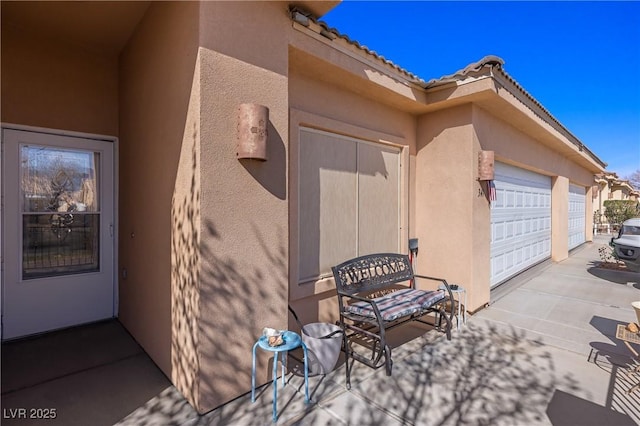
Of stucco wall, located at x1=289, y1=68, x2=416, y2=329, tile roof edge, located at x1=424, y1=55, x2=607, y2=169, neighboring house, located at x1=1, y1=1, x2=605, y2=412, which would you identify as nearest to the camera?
neighboring house, located at x1=1, y1=1, x2=605, y2=412

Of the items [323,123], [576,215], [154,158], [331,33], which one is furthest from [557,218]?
[154,158]

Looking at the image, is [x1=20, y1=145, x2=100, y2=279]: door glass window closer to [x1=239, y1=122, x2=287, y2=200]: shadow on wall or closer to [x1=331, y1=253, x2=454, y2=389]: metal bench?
[x1=239, y1=122, x2=287, y2=200]: shadow on wall

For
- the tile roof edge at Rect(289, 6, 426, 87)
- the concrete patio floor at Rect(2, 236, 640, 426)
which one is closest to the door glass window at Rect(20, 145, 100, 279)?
the concrete patio floor at Rect(2, 236, 640, 426)

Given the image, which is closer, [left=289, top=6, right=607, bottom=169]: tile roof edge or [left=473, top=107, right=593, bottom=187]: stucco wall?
[left=289, top=6, right=607, bottom=169]: tile roof edge

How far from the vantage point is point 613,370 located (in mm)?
3781

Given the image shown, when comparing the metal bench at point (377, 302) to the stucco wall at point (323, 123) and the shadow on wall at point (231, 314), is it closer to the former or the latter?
the stucco wall at point (323, 123)

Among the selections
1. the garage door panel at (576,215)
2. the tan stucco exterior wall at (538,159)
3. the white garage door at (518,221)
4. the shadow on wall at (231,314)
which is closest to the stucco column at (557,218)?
the tan stucco exterior wall at (538,159)

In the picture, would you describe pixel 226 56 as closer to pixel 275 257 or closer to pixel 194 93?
pixel 194 93

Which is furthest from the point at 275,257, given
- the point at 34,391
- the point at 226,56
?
the point at 34,391

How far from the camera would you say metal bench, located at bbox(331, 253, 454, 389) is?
3.72 meters

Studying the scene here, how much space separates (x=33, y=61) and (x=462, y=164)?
6997mm

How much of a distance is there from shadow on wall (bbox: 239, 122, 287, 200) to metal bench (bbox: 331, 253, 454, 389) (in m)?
1.41

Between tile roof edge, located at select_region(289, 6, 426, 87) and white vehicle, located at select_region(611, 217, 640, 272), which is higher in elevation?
tile roof edge, located at select_region(289, 6, 426, 87)

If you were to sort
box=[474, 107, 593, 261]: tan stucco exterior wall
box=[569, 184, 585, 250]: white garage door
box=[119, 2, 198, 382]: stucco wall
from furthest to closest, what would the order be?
box=[569, 184, 585, 250]: white garage door
box=[474, 107, 593, 261]: tan stucco exterior wall
box=[119, 2, 198, 382]: stucco wall
